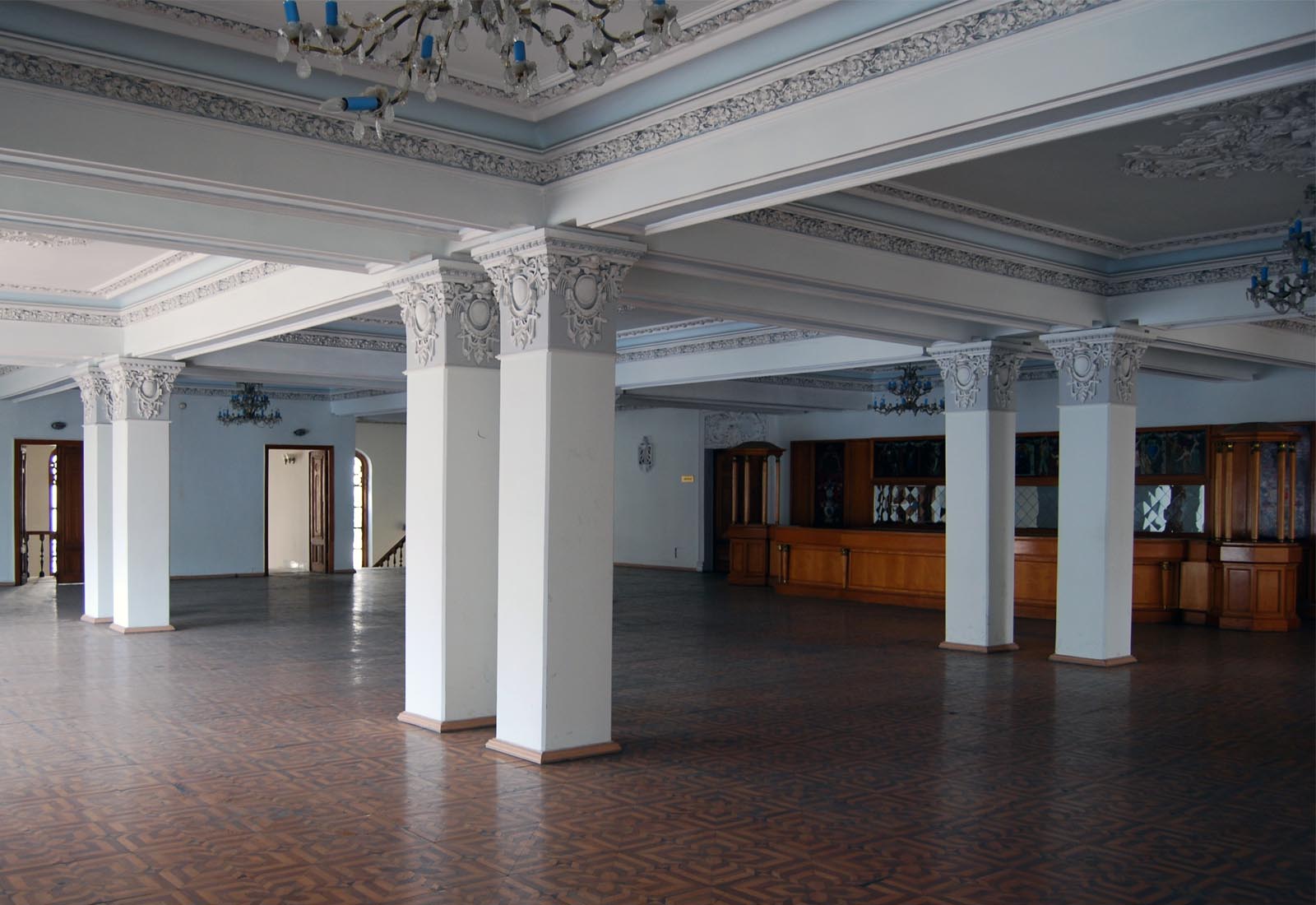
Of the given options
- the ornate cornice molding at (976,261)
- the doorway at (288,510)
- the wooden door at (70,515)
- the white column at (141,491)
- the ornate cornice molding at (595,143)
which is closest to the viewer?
the ornate cornice molding at (595,143)

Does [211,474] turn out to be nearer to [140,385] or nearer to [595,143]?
[140,385]

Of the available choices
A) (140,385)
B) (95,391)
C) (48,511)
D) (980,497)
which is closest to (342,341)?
(140,385)

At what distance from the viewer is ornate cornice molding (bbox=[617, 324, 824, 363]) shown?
1293 centimetres

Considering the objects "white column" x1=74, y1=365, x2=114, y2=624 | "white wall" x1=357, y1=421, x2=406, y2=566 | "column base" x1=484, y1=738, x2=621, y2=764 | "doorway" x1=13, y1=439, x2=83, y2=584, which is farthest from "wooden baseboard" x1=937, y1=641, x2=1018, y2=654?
"white wall" x1=357, y1=421, x2=406, y2=566

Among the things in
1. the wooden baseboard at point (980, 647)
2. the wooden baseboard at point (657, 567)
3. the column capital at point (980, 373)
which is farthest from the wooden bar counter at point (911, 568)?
the wooden baseboard at point (657, 567)

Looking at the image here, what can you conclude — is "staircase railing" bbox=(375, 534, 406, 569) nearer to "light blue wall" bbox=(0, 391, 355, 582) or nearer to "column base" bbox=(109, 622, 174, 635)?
"light blue wall" bbox=(0, 391, 355, 582)

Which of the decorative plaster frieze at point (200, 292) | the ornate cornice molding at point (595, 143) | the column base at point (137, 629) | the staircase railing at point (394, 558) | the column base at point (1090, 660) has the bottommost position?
the staircase railing at point (394, 558)

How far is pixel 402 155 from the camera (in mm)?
6039

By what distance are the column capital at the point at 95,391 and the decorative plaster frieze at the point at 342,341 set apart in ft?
6.34

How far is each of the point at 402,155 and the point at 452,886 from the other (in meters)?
3.68

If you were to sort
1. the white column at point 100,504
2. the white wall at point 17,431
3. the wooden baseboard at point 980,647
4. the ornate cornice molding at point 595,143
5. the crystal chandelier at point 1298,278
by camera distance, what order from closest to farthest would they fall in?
the ornate cornice molding at point 595,143 < the crystal chandelier at point 1298,278 < the wooden baseboard at point 980,647 < the white column at point 100,504 < the white wall at point 17,431

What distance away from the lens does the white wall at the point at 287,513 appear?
82.8 feet

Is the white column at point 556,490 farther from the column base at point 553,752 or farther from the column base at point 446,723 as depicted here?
the column base at point 446,723

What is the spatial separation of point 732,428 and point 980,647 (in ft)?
35.4
